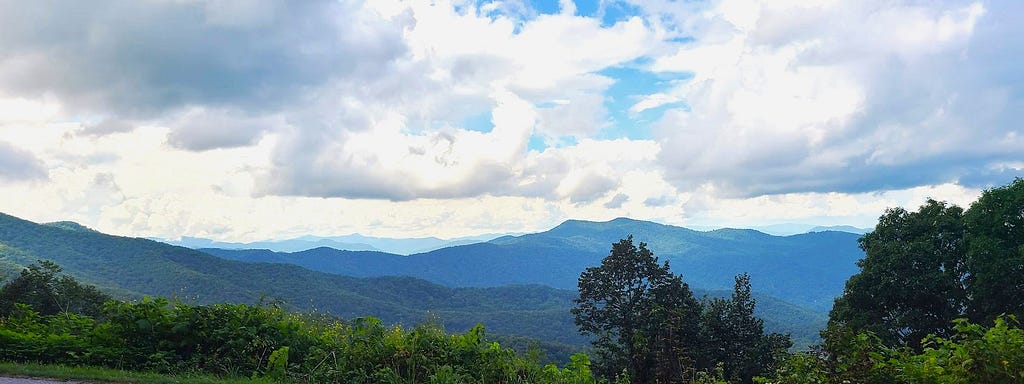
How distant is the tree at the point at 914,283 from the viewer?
30672mm

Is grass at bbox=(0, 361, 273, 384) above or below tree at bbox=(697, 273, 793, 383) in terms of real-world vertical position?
above

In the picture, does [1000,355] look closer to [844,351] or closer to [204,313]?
[844,351]

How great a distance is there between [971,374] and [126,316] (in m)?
10.7

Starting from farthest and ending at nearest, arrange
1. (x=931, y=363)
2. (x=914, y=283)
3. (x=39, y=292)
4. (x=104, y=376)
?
1. (x=39, y=292)
2. (x=914, y=283)
3. (x=104, y=376)
4. (x=931, y=363)

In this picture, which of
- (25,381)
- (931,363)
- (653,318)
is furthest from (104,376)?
(653,318)

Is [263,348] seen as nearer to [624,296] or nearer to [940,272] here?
[624,296]

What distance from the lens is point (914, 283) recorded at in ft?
101

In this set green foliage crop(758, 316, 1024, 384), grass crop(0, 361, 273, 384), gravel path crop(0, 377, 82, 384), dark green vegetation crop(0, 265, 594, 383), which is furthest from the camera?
dark green vegetation crop(0, 265, 594, 383)

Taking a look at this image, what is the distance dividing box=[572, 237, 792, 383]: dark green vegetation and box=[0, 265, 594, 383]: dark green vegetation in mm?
20036

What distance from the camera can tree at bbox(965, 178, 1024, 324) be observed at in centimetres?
2806

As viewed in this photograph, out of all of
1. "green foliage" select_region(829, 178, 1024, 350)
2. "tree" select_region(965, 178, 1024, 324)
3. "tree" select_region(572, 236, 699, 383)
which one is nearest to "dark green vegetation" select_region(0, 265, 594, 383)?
"tree" select_region(572, 236, 699, 383)

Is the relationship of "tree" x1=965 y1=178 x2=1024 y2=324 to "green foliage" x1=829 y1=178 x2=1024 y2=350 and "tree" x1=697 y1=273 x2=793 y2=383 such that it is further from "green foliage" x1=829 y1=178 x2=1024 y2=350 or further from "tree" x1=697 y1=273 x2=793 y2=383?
"tree" x1=697 y1=273 x2=793 y2=383

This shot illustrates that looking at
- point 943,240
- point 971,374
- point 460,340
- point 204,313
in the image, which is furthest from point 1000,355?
point 943,240

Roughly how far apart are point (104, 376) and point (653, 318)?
27874 mm
